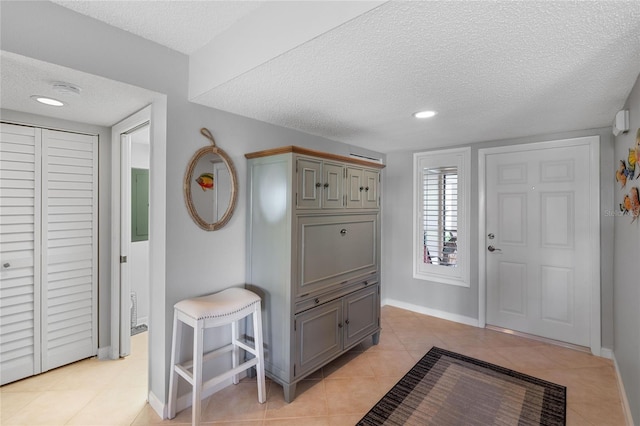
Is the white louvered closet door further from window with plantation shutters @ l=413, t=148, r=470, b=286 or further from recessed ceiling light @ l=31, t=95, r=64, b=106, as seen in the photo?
window with plantation shutters @ l=413, t=148, r=470, b=286

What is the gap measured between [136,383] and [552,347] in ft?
12.8

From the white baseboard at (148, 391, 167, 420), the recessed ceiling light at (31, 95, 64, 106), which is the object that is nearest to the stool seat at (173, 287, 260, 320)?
the white baseboard at (148, 391, 167, 420)

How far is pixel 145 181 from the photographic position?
11.5ft

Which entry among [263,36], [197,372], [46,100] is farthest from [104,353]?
[263,36]

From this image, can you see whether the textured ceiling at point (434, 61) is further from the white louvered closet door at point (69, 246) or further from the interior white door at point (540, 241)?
the white louvered closet door at point (69, 246)

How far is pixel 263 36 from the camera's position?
153cm

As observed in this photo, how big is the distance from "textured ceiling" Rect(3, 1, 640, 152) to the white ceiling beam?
31mm

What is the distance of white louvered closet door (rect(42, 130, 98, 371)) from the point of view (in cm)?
249

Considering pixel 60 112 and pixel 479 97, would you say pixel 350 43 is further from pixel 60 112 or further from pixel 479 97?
pixel 60 112

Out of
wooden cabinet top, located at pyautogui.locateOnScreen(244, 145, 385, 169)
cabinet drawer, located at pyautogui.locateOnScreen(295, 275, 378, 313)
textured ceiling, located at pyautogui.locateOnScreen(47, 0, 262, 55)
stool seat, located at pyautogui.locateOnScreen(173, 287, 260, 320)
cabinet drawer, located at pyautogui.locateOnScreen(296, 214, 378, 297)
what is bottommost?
cabinet drawer, located at pyautogui.locateOnScreen(295, 275, 378, 313)

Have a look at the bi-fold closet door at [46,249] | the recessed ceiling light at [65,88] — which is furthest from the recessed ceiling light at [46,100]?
the bi-fold closet door at [46,249]

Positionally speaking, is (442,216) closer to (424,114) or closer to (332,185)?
(424,114)

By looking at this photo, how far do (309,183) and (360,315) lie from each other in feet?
4.63

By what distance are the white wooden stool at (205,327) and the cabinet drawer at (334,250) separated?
1.37 ft
